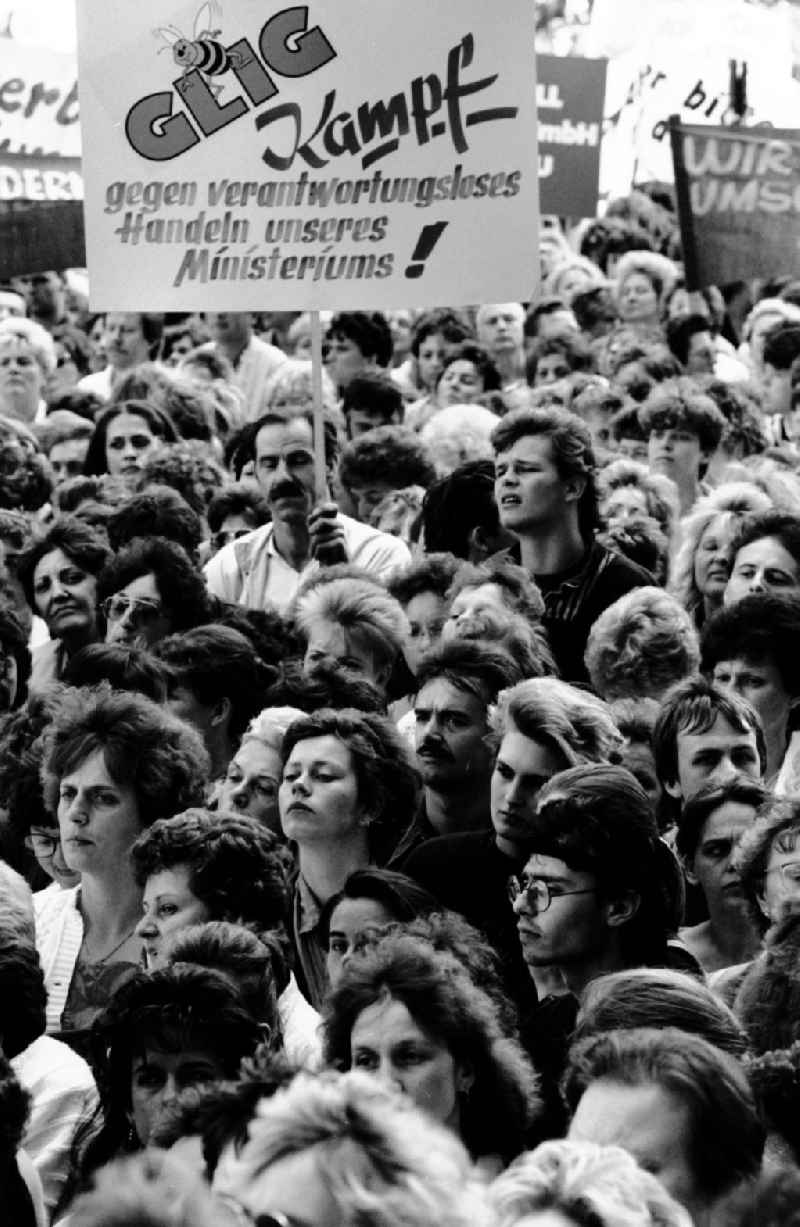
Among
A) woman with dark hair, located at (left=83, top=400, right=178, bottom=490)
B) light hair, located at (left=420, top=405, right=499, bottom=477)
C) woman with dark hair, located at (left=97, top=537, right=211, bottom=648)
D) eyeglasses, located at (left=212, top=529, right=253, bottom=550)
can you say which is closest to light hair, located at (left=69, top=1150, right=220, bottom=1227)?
woman with dark hair, located at (left=97, top=537, right=211, bottom=648)

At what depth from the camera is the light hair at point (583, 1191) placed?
301cm

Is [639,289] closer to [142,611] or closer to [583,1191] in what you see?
[142,611]

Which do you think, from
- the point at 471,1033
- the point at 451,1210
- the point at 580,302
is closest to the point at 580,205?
the point at 580,302

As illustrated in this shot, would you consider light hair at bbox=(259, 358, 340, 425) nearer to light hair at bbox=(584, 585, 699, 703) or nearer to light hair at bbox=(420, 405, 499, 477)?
light hair at bbox=(420, 405, 499, 477)

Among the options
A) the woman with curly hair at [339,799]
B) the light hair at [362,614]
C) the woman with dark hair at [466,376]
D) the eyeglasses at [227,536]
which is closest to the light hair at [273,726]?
the woman with curly hair at [339,799]

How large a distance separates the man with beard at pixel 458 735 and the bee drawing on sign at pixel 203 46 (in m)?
2.97

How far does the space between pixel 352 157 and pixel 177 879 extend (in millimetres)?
3802

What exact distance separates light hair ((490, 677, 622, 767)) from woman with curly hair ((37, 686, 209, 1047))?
0.87m

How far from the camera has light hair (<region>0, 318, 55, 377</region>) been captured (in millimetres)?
13477

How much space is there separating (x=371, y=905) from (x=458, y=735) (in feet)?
4.27

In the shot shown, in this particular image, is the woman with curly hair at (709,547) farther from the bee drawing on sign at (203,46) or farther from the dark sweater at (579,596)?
the bee drawing on sign at (203,46)

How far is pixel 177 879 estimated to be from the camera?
5973mm

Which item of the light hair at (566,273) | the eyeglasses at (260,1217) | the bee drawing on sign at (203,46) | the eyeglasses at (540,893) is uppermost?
the bee drawing on sign at (203,46)

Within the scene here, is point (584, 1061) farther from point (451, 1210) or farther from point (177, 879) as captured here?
point (177, 879)
